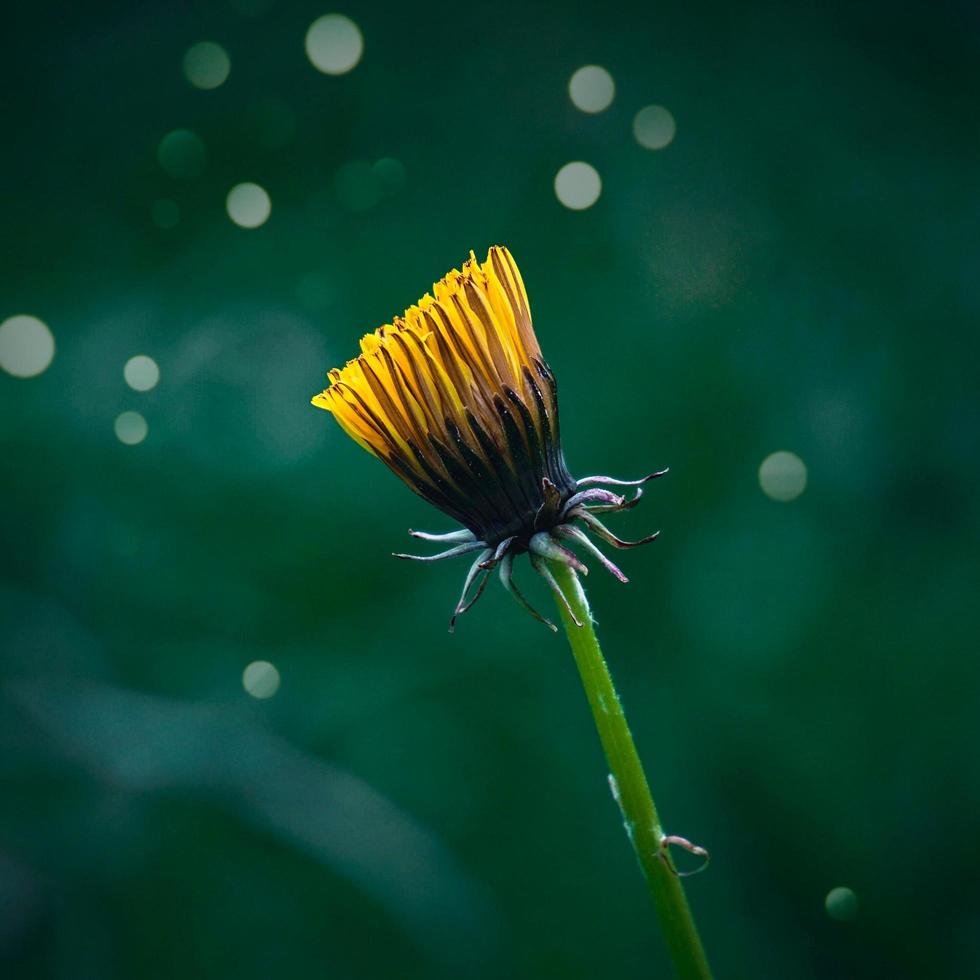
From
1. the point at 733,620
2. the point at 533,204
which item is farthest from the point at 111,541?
the point at 733,620

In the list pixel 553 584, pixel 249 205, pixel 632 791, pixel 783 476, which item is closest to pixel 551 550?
pixel 553 584

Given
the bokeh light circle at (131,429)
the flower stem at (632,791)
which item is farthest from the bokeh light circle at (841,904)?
the bokeh light circle at (131,429)

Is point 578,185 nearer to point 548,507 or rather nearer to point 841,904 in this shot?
point 548,507

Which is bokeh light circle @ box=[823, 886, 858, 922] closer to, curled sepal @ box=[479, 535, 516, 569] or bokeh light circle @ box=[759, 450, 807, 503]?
bokeh light circle @ box=[759, 450, 807, 503]

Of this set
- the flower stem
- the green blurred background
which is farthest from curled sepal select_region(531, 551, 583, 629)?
the green blurred background

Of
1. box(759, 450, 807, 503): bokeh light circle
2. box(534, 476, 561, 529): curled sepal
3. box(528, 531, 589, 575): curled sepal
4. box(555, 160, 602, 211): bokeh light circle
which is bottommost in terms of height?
box(528, 531, 589, 575): curled sepal

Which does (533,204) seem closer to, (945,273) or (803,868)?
(945,273)

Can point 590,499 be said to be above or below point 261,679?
above
